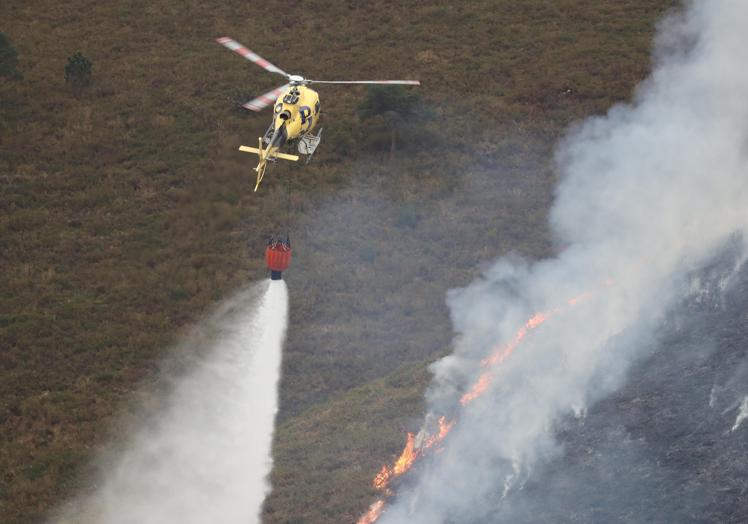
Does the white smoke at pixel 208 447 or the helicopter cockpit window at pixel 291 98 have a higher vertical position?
the helicopter cockpit window at pixel 291 98

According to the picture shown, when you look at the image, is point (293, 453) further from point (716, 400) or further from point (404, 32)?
point (404, 32)

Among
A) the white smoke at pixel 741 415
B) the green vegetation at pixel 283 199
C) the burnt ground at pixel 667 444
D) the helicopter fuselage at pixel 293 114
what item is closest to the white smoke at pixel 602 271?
Answer: the burnt ground at pixel 667 444

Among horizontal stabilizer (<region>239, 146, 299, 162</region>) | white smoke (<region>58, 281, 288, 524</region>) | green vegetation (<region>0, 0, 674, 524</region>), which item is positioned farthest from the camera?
green vegetation (<region>0, 0, 674, 524</region>)

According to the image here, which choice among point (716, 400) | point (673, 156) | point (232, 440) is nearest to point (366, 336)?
point (232, 440)

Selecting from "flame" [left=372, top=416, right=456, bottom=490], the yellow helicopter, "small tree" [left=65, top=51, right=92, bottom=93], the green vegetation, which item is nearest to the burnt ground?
"flame" [left=372, top=416, right=456, bottom=490]

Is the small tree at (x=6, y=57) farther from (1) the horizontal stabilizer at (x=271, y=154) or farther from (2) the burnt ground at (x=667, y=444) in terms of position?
(2) the burnt ground at (x=667, y=444)

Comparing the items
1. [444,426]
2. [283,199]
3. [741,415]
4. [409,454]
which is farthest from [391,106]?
[741,415]

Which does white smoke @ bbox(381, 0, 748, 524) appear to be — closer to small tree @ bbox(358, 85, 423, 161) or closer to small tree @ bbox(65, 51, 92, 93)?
small tree @ bbox(358, 85, 423, 161)

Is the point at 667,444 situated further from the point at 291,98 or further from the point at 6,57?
the point at 6,57
